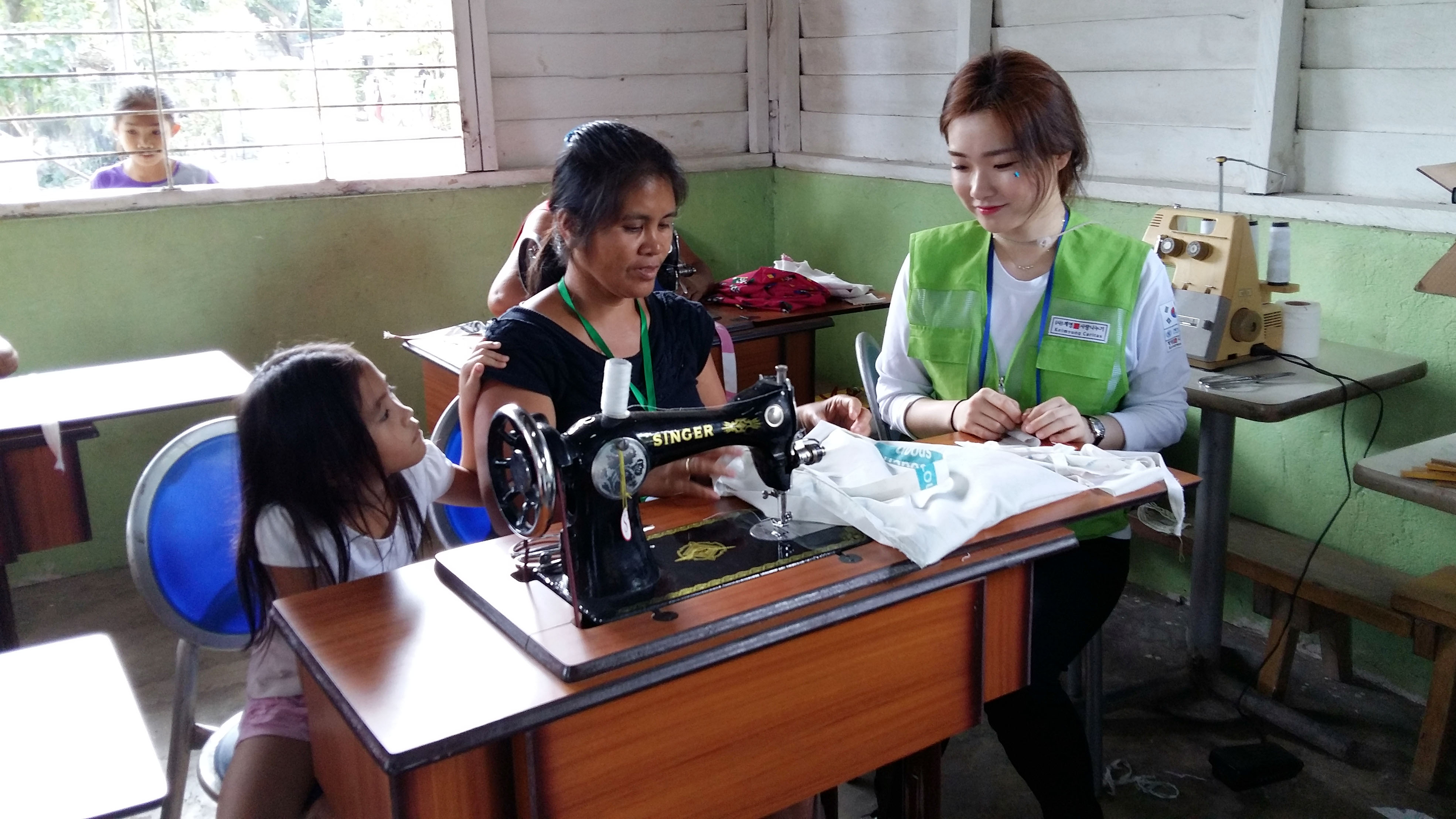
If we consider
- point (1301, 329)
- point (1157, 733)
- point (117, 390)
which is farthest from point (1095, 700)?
point (117, 390)

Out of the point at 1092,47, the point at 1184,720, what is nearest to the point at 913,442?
the point at 1184,720

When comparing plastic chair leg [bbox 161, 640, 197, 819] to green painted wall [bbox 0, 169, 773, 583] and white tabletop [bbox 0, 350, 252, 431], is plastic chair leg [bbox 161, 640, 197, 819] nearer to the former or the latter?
white tabletop [bbox 0, 350, 252, 431]

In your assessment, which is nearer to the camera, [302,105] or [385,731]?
[385,731]

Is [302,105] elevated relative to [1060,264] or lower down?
elevated

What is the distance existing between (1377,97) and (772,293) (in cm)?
167

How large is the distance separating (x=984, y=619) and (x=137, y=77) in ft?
10.2

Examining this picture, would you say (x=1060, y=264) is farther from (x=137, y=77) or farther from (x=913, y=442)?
(x=137, y=77)

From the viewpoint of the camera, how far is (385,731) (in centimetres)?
111

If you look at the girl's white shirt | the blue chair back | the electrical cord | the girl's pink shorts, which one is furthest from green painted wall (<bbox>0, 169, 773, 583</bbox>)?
the electrical cord

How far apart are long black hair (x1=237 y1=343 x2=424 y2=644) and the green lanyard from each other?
367 mm

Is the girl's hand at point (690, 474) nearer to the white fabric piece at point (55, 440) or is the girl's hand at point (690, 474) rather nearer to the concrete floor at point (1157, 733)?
the concrete floor at point (1157, 733)

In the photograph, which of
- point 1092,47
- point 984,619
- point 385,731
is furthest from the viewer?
point 1092,47

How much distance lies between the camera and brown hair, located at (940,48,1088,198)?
6.44 ft

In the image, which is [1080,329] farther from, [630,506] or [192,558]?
[192,558]
